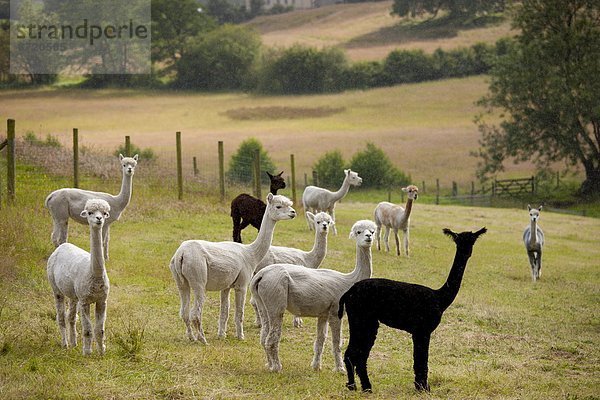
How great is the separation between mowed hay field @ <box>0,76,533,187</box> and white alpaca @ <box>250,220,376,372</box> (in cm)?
4051

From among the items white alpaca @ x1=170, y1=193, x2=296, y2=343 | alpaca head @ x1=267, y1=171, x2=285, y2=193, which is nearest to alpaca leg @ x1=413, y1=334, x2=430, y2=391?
white alpaca @ x1=170, y1=193, x2=296, y2=343

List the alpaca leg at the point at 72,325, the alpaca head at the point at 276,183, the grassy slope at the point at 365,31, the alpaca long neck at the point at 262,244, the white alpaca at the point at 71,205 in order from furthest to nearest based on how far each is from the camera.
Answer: the grassy slope at the point at 365,31 < the alpaca head at the point at 276,183 < the white alpaca at the point at 71,205 < the alpaca long neck at the point at 262,244 < the alpaca leg at the point at 72,325

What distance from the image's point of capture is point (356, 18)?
119625 mm

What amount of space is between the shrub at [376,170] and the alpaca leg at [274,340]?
140 ft

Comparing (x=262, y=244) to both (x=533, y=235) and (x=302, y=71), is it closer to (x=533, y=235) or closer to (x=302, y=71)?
(x=533, y=235)

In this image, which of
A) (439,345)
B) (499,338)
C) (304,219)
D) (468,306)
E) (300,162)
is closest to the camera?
(439,345)

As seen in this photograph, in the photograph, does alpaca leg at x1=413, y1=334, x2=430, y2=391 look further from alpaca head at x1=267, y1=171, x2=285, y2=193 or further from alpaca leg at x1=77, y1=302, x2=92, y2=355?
alpaca head at x1=267, y1=171, x2=285, y2=193

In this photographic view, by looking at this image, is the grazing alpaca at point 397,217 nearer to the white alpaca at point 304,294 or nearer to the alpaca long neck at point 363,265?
the alpaca long neck at point 363,265

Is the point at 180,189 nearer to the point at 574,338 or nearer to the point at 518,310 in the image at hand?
the point at 518,310

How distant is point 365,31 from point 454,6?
1156 cm

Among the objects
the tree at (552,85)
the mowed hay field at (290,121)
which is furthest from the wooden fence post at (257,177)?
the tree at (552,85)

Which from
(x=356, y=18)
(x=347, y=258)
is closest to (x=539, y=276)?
(x=347, y=258)

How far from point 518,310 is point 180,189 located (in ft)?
41.4

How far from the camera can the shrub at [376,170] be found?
52.8 metres
